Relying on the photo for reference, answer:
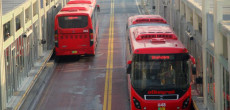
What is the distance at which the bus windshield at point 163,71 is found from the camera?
17.2 m

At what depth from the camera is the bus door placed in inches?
1101

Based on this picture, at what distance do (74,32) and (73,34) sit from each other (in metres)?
0.17

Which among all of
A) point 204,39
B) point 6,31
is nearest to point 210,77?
point 204,39

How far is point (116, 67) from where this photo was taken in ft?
90.8

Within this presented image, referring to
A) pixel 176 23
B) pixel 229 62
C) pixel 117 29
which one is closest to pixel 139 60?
pixel 229 62

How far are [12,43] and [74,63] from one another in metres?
9.42

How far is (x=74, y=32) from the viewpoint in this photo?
28125 millimetres

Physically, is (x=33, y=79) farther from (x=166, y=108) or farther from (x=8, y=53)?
(x=166, y=108)

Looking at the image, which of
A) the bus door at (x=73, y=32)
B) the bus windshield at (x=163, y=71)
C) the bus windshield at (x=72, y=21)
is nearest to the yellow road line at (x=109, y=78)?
the bus door at (x=73, y=32)

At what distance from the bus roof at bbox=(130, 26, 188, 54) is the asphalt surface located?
2897 mm

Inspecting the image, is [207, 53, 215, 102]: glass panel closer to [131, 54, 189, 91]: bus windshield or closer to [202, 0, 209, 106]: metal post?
A: [202, 0, 209, 106]: metal post

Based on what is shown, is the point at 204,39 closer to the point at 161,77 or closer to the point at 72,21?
the point at 161,77

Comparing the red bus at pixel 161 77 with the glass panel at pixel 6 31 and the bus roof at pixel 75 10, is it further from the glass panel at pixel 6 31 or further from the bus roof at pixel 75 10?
the bus roof at pixel 75 10

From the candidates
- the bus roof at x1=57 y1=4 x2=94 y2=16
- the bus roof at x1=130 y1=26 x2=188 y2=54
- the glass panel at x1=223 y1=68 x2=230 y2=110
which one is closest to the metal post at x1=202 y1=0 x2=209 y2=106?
the bus roof at x1=130 y1=26 x2=188 y2=54
